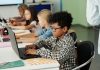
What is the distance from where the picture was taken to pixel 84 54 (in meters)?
2.09

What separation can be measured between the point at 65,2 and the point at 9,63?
5.40 m

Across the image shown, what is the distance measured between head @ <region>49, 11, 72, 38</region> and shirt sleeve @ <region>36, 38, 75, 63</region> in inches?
4.3

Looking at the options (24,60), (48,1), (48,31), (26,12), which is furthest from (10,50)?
(48,1)

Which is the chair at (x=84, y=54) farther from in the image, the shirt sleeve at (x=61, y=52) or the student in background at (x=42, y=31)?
the student in background at (x=42, y=31)

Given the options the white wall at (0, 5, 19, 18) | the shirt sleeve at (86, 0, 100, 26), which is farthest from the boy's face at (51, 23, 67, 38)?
the white wall at (0, 5, 19, 18)

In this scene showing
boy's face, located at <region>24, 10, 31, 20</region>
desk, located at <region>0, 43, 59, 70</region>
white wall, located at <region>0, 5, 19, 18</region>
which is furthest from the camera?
white wall, located at <region>0, 5, 19, 18</region>

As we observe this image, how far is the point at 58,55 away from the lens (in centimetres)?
191

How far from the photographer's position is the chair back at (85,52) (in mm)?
2029

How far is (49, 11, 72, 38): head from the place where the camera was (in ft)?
6.75

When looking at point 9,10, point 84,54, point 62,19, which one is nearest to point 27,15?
point 62,19

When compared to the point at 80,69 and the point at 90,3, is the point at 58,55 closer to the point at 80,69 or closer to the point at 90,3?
the point at 80,69

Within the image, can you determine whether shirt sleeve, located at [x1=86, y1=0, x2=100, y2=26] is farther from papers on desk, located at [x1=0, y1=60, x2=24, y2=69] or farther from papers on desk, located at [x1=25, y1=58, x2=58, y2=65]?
papers on desk, located at [x1=0, y1=60, x2=24, y2=69]

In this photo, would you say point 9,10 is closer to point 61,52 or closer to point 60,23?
point 60,23

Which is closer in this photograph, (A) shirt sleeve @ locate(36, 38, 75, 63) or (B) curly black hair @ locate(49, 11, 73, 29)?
(A) shirt sleeve @ locate(36, 38, 75, 63)
